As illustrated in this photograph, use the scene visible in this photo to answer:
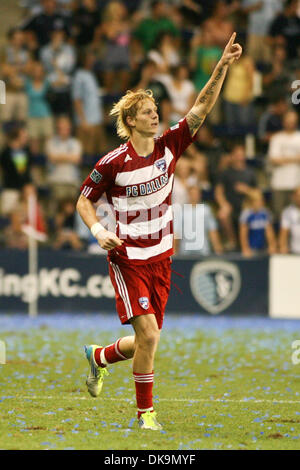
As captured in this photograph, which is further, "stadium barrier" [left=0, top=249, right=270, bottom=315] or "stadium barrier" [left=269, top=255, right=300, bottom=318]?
"stadium barrier" [left=0, top=249, right=270, bottom=315]

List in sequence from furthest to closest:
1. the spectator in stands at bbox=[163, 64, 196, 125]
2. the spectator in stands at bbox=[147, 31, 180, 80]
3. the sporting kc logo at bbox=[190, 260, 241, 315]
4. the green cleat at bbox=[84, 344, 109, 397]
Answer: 1. the spectator in stands at bbox=[147, 31, 180, 80]
2. the spectator in stands at bbox=[163, 64, 196, 125]
3. the sporting kc logo at bbox=[190, 260, 241, 315]
4. the green cleat at bbox=[84, 344, 109, 397]

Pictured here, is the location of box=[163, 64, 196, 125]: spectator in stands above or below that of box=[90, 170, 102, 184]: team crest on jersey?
above

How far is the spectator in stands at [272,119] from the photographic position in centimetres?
1750

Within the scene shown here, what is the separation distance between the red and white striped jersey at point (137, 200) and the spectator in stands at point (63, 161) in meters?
9.96

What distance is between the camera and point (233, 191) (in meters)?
16.6

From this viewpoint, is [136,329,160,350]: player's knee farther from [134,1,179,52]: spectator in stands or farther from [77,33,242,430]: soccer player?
[134,1,179,52]: spectator in stands

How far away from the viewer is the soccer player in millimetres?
7094

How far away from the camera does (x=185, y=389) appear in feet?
29.2

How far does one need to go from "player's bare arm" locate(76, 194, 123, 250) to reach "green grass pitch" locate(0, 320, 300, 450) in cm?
131

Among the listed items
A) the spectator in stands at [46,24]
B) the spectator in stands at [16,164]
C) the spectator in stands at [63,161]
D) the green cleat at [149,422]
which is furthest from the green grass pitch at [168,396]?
the spectator in stands at [46,24]

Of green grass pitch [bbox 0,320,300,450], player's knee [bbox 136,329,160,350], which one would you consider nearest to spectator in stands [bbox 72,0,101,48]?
green grass pitch [bbox 0,320,300,450]

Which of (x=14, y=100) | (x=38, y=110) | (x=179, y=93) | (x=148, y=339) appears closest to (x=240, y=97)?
(x=179, y=93)

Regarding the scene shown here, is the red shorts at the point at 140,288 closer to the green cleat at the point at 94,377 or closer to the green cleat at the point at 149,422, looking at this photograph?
the green cleat at the point at 149,422
